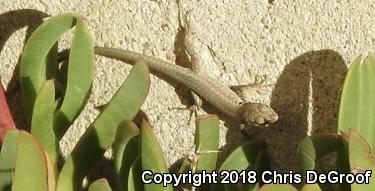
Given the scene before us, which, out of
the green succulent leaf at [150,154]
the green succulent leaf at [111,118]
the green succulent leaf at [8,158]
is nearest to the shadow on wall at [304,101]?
the green succulent leaf at [111,118]

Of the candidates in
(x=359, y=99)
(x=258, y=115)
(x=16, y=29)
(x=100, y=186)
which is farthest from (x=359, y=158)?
(x=16, y=29)

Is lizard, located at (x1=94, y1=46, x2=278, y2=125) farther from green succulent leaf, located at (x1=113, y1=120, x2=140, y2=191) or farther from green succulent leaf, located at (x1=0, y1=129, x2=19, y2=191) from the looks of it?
green succulent leaf, located at (x1=0, y1=129, x2=19, y2=191)

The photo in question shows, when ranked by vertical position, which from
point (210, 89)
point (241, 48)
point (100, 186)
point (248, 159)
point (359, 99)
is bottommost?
point (100, 186)

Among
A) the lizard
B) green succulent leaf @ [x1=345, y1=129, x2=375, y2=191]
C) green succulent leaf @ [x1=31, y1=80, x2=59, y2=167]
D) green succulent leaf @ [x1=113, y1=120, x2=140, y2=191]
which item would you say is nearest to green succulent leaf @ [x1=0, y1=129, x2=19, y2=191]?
green succulent leaf @ [x1=31, y1=80, x2=59, y2=167]

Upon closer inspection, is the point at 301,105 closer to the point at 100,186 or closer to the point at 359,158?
the point at 359,158

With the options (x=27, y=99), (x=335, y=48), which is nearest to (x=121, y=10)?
(x=27, y=99)

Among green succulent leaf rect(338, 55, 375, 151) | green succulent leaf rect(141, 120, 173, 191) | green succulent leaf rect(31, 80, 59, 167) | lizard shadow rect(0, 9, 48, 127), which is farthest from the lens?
lizard shadow rect(0, 9, 48, 127)
